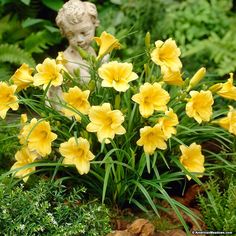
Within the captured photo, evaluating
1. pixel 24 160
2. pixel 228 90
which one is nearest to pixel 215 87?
pixel 228 90

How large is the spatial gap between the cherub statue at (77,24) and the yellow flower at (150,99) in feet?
1.68

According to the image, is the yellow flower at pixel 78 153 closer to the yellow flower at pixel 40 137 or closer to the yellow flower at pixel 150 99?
the yellow flower at pixel 40 137

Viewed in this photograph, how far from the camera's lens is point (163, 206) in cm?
334

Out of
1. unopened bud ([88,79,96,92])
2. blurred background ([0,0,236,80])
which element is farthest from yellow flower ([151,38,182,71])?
blurred background ([0,0,236,80])

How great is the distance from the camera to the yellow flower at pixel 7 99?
320 cm

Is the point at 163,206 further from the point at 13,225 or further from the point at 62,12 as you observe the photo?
the point at 62,12

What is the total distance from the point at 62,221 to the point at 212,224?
797 mm

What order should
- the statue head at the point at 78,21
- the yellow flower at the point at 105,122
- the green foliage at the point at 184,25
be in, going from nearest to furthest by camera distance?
the yellow flower at the point at 105,122 < the statue head at the point at 78,21 < the green foliage at the point at 184,25

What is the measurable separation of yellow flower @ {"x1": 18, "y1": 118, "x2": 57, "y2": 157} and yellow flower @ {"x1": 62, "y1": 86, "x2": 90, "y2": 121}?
0.49ft

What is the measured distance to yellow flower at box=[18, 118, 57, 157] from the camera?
3.12 meters

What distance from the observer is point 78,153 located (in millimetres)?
3100

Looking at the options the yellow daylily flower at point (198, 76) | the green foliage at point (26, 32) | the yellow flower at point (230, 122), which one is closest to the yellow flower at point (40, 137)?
the yellow daylily flower at point (198, 76)

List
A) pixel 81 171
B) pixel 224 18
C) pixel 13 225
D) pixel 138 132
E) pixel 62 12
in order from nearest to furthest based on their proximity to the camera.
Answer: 1. pixel 13 225
2. pixel 81 171
3. pixel 138 132
4. pixel 62 12
5. pixel 224 18

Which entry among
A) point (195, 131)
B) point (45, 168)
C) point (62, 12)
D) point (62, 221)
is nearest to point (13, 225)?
point (62, 221)
